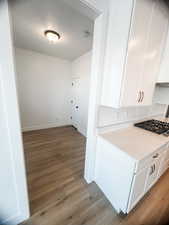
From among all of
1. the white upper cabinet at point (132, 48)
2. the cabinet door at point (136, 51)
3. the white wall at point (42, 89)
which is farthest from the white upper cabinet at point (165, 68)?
the white wall at point (42, 89)

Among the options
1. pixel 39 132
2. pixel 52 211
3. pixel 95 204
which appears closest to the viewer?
pixel 52 211

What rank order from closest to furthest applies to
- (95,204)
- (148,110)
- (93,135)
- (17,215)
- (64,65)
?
(17,215) → (95,204) → (93,135) → (148,110) → (64,65)

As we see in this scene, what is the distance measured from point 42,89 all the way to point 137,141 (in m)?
3.35

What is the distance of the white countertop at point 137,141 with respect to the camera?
113 centimetres

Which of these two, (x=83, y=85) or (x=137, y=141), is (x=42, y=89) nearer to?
(x=83, y=85)

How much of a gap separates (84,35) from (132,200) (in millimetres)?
2892

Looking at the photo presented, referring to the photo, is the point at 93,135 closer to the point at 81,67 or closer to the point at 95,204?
the point at 95,204

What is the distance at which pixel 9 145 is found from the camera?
90cm

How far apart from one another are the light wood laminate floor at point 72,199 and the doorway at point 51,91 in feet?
0.05

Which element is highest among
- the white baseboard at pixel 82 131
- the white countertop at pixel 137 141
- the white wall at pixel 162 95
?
the white wall at pixel 162 95

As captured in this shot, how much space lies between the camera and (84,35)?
7.00 feet

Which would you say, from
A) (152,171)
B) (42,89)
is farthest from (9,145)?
(42,89)

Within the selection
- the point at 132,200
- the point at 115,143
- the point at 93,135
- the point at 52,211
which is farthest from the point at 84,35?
the point at 52,211

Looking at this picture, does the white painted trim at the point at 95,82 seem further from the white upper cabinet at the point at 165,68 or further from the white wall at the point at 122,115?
the white upper cabinet at the point at 165,68
